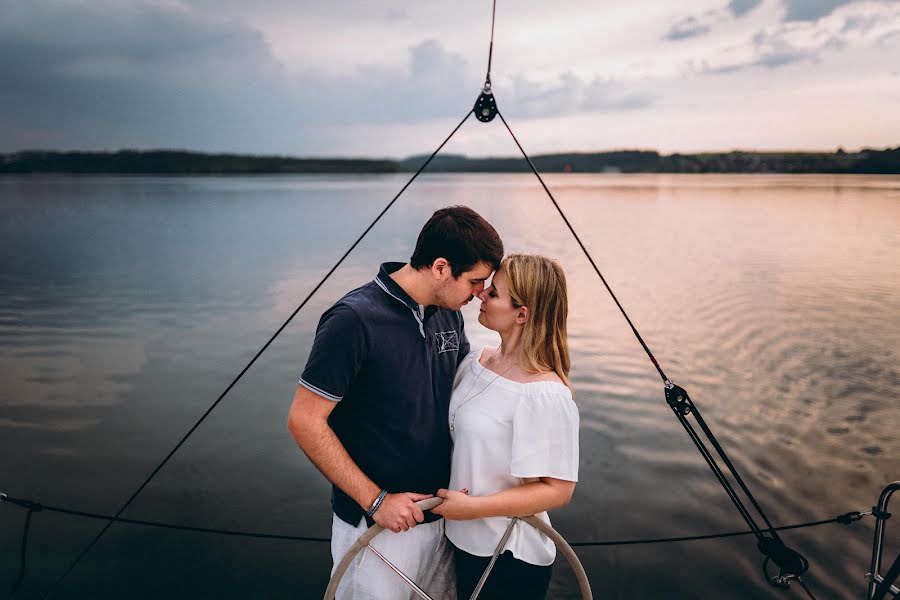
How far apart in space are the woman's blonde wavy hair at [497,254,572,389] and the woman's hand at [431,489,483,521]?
530mm

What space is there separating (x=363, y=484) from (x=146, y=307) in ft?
46.2

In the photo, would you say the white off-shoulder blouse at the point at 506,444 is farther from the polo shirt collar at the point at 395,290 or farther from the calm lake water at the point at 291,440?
the calm lake water at the point at 291,440

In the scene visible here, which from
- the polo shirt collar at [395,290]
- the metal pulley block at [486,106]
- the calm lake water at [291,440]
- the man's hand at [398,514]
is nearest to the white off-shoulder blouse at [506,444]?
the man's hand at [398,514]

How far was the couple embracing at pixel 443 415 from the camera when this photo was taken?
2033 mm

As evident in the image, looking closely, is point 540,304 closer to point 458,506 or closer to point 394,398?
point 394,398

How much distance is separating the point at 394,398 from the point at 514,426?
453 mm

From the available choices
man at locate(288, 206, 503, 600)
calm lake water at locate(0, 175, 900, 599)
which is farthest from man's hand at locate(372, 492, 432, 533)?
calm lake water at locate(0, 175, 900, 599)

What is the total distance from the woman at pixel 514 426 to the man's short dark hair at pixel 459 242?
0.35 feet

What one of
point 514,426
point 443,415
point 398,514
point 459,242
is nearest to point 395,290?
point 459,242

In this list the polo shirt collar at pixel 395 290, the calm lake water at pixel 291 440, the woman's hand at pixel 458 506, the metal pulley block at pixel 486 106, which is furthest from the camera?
the calm lake water at pixel 291 440

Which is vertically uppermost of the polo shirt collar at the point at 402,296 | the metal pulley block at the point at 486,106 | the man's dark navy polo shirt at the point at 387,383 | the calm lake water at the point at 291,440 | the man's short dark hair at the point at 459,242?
the metal pulley block at the point at 486,106

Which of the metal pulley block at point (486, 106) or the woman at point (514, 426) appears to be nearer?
the woman at point (514, 426)

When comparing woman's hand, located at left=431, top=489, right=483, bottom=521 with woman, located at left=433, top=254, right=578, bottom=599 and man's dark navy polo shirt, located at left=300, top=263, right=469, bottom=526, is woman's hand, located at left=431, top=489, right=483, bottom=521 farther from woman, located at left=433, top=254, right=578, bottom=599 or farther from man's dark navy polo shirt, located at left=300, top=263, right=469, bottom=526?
man's dark navy polo shirt, located at left=300, top=263, right=469, bottom=526

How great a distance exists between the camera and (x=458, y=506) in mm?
2027
